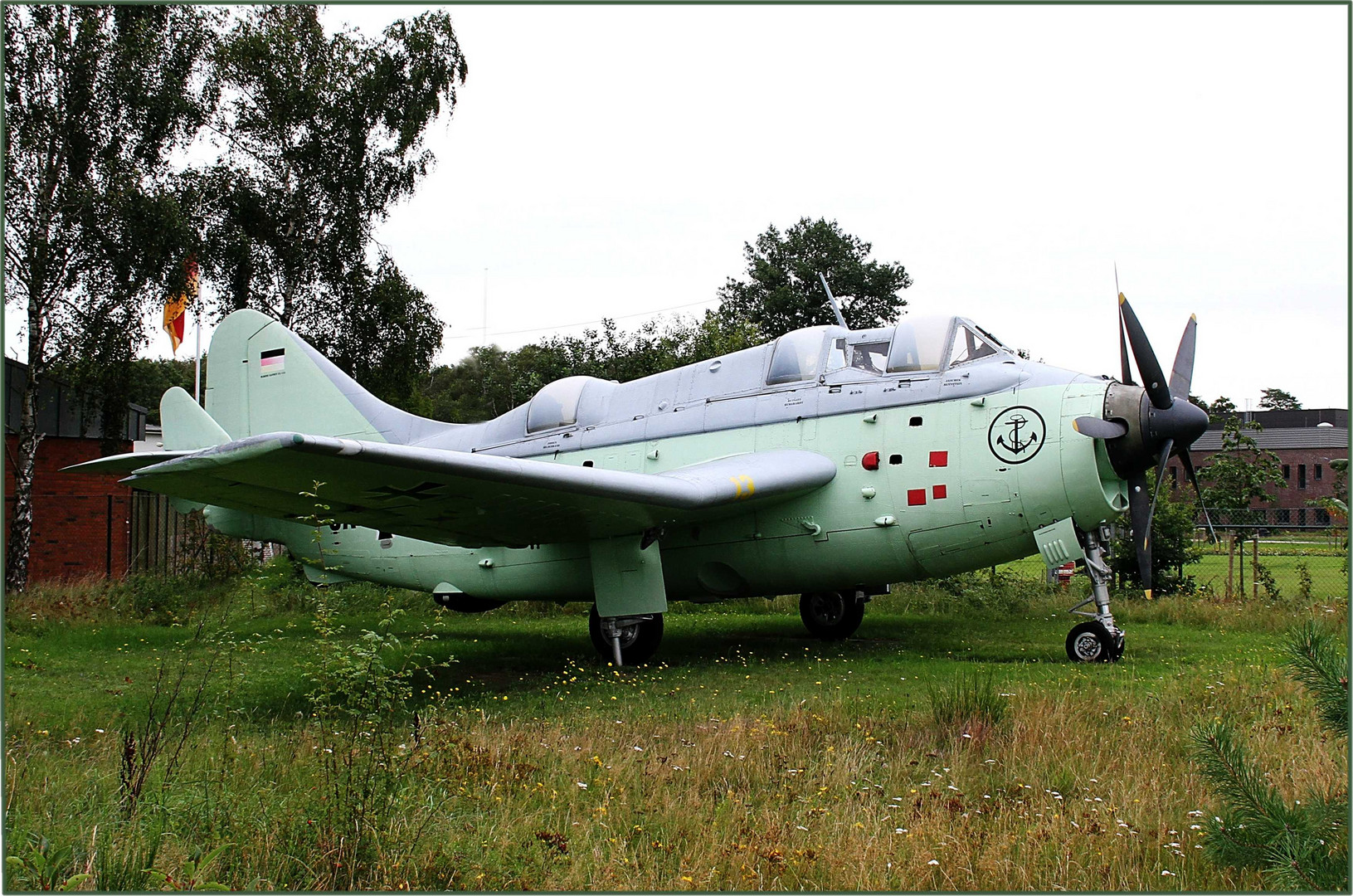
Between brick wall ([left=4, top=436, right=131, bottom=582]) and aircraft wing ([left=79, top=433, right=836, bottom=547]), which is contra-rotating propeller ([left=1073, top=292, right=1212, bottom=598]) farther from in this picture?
brick wall ([left=4, top=436, right=131, bottom=582])

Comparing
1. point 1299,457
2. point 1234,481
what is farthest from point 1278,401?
point 1234,481

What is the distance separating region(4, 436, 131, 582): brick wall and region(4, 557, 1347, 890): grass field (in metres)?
12.5

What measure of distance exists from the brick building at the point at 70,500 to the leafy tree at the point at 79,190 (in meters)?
2.15

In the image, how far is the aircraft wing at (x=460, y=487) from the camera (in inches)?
287

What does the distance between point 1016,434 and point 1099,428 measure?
31.6 inches

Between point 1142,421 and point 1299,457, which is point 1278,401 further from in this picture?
point 1142,421

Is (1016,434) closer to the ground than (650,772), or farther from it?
farther from it

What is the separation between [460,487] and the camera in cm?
870

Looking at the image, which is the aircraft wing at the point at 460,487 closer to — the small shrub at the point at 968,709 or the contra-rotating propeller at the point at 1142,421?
the contra-rotating propeller at the point at 1142,421

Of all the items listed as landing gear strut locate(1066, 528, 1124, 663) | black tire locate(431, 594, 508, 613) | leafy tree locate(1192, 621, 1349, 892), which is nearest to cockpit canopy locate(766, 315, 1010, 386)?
landing gear strut locate(1066, 528, 1124, 663)

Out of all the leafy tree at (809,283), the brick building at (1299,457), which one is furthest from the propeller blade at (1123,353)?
the brick building at (1299,457)

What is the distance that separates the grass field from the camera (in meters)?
4.36

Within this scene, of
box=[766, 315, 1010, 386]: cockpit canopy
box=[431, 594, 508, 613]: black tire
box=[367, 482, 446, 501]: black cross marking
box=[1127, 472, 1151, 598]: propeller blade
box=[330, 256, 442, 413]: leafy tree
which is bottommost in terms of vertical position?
box=[431, 594, 508, 613]: black tire

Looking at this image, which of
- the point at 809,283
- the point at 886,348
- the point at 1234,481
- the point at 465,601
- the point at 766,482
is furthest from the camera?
the point at 809,283
